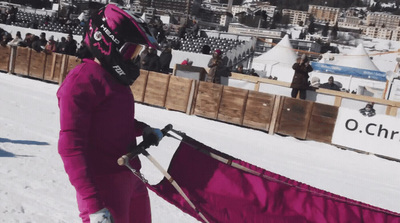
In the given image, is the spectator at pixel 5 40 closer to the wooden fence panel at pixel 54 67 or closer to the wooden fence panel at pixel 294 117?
the wooden fence panel at pixel 54 67

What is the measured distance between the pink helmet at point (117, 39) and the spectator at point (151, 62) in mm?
12505

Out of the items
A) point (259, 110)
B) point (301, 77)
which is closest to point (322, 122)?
point (301, 77)

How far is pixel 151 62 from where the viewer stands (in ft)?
49.3

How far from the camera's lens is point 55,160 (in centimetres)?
651

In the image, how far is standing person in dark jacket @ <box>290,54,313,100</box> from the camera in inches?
520

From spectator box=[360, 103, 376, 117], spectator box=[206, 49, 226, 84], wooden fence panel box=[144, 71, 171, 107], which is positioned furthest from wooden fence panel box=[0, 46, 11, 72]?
spectator box=[360, 103, 376, 117]

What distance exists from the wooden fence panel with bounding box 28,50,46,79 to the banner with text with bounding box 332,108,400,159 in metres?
11.3

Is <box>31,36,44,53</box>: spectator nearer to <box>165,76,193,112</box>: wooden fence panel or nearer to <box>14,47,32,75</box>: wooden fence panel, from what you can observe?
<box>14,47,32,75</box>: wooden fence panel

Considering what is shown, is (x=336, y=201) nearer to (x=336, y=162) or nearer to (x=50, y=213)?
(x=50, y=213)

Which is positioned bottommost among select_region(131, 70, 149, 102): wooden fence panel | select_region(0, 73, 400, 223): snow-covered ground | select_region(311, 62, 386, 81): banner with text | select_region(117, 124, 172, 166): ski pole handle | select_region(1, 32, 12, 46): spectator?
select_region(0, 73, 400, 223): snow-covered ground

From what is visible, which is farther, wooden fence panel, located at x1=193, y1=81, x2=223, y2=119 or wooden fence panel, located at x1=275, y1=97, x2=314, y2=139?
wooden fence panel, located at x1=193, y1=81, x2=223, y2=119

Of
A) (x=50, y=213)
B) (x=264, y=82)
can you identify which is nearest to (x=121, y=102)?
(x=50, y=213)

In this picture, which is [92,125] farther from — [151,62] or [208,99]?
[151,62]

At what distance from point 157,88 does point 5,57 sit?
7794mm
